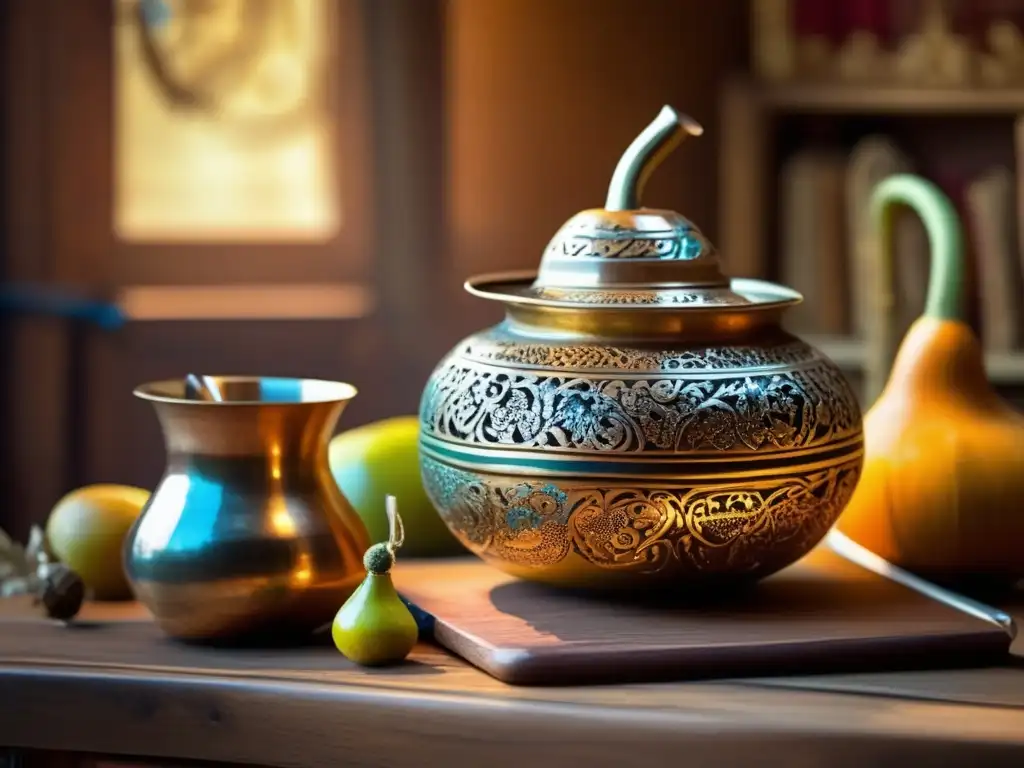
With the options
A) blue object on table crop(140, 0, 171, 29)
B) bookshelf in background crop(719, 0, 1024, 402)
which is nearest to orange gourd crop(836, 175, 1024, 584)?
bookshelf in background crop(719, 0, 1024, 402)

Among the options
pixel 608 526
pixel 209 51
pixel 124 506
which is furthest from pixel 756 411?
pixel 209 51

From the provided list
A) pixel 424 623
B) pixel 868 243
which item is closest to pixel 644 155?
pixel 424 623

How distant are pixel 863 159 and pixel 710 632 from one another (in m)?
1.40

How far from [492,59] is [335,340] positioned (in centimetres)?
49

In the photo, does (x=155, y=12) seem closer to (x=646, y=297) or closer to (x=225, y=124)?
(x=225, y=124)

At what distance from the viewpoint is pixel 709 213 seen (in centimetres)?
225

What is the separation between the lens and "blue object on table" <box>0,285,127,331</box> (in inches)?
86.6

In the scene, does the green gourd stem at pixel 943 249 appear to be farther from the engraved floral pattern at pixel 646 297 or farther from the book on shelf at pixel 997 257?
the book on shelf at pixel 997 257

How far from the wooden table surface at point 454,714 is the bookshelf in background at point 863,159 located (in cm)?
130

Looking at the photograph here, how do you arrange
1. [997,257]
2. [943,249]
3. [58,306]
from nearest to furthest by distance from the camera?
[943,249] < [997,257] < [58,306]

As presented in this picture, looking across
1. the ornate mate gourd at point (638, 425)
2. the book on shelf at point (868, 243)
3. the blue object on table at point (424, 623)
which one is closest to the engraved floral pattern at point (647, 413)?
the ornate mate gourd at point (638, 425)

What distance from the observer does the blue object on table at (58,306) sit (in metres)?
2.20

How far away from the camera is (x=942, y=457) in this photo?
2.87 ft

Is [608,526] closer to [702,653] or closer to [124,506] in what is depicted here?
[702,653]
